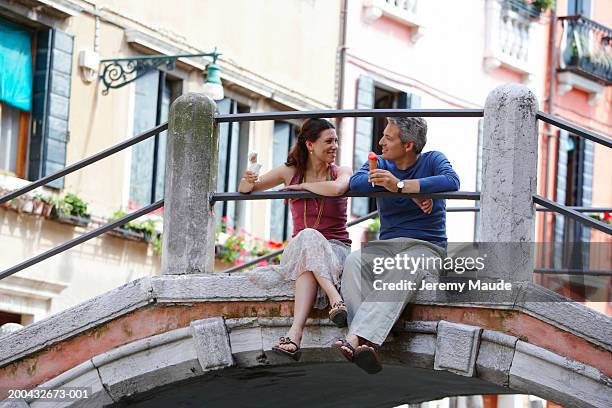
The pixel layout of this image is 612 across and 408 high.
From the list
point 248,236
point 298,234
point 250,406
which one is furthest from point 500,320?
point 248,236

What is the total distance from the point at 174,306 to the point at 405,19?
12.8 metres

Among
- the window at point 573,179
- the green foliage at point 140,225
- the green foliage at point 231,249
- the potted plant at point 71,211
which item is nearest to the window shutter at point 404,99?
the window at point 573,179

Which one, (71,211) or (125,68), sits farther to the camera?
(125,68)

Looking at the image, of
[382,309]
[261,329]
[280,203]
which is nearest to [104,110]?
[280,203]

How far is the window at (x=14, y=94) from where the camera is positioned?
1628 centimetres

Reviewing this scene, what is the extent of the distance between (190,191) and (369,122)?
11.6 metres

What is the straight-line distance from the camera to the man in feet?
29.7

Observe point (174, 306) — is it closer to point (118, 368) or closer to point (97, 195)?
point (118, 368)

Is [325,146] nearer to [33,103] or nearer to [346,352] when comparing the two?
[346,352]

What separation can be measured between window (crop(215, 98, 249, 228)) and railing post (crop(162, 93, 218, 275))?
8.85m

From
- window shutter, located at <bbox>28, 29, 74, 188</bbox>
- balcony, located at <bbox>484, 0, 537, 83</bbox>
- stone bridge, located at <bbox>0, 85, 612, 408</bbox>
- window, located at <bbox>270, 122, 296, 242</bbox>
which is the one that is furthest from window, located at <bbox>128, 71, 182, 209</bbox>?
stone bridge, located at <bbox>0, 85, 612, 408</bbox>

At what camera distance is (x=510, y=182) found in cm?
916

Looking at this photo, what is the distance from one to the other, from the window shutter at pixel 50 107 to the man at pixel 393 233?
742 cm

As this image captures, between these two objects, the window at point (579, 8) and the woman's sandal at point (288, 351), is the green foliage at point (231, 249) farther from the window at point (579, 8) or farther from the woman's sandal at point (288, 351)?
the woman's sandal at point (288, 351)
